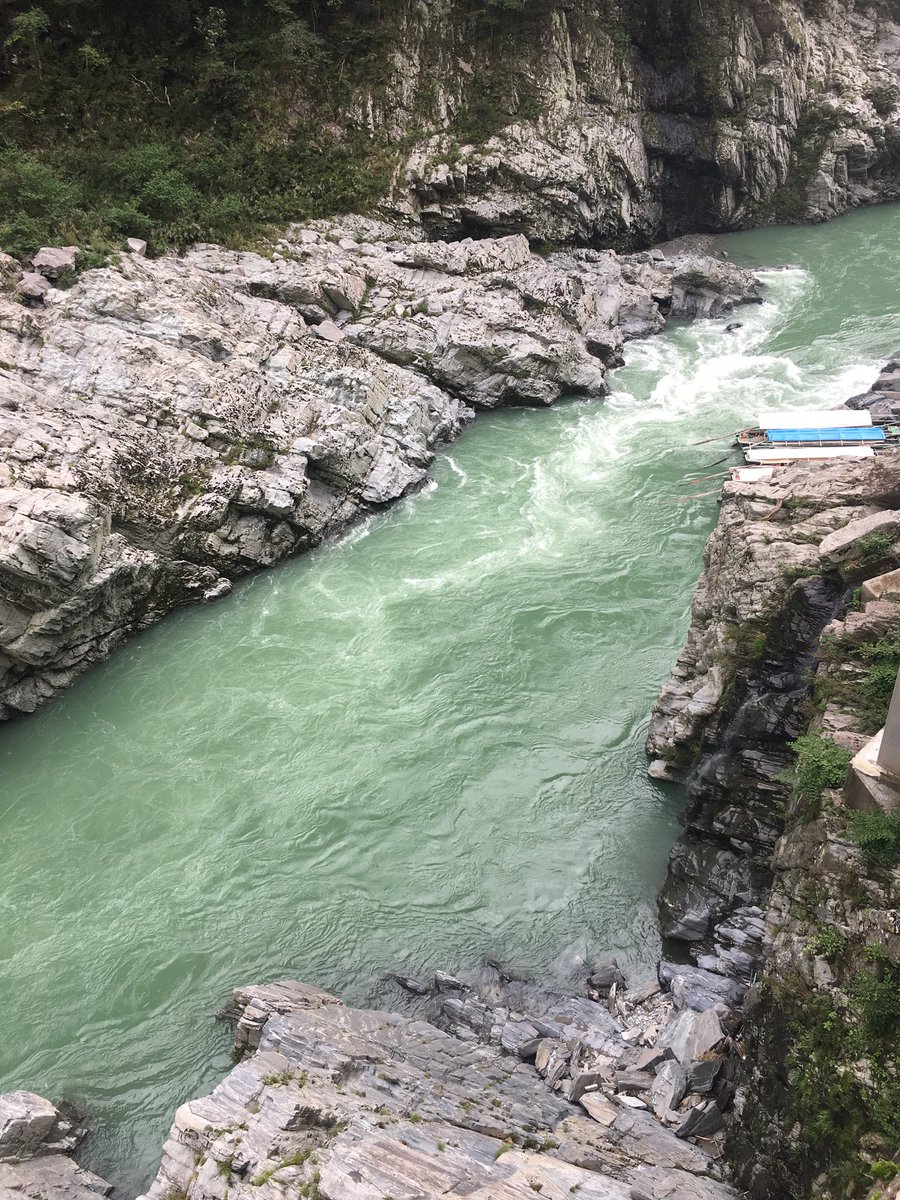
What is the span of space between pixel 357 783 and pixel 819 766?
798 centimetres

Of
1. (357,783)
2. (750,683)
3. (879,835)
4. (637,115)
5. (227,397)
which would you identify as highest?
(637,115)

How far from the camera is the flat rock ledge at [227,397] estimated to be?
16.2 metres

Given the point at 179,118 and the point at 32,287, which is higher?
the point at 179,118

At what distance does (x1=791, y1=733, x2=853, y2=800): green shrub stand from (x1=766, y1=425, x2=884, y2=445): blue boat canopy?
14349 millimetres

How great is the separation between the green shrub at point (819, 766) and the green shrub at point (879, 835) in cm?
80

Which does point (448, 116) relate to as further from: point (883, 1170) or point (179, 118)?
point (883, 1170)

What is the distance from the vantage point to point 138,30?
1062 inches

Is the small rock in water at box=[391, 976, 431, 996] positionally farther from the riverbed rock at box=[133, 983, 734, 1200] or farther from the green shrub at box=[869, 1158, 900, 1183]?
the green shrub at box=[869, 1158, 900, 1183]

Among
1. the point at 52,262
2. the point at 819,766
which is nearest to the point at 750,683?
the point at 819,766

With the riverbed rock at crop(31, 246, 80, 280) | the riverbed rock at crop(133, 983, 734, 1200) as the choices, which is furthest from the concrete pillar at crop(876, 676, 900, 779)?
the riverbed rock at crop(31, 246, 80, 280)

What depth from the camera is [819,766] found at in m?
8.42

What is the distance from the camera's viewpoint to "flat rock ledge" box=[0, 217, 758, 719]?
53.3 ft

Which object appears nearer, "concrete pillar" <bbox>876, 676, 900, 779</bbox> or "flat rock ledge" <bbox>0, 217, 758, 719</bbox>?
"concrete pillar" <bbox>876, 676, 900, 779</bbox>

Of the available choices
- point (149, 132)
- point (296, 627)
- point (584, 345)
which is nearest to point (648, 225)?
point (584, 345)
